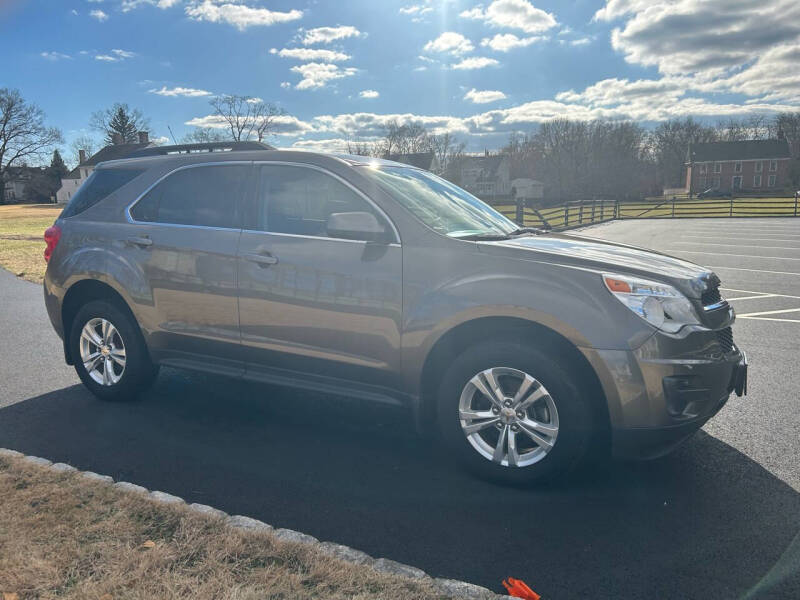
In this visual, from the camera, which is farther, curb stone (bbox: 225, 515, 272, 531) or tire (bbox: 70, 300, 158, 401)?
tire (bbox: 70, 300, 158, 401)

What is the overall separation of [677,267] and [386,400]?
187 centimetres

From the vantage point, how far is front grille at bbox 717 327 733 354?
3368 millimetres

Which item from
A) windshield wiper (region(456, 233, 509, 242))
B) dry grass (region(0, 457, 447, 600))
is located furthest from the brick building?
dry grass (region(0, 457, 447, 600))

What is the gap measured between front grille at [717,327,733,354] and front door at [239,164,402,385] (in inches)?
68.9

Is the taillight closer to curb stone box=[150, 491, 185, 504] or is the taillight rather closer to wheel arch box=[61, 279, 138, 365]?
wheel arch box=[61, 279, 138, 365]

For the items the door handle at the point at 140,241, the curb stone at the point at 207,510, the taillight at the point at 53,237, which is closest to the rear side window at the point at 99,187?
the taillight at the point at 53,237

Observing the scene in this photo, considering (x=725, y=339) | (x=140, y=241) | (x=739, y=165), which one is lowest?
(x=725, y=339)

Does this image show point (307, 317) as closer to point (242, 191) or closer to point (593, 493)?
point (242, 191)

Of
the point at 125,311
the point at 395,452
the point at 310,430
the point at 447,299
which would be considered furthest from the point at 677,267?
the point at 125,311

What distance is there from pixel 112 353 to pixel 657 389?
398 cm

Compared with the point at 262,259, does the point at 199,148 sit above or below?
above

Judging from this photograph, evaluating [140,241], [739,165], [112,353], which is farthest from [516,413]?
[739,165]

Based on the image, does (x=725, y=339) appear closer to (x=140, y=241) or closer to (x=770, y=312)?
(x=140, y=241)

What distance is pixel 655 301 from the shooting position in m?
3.20
